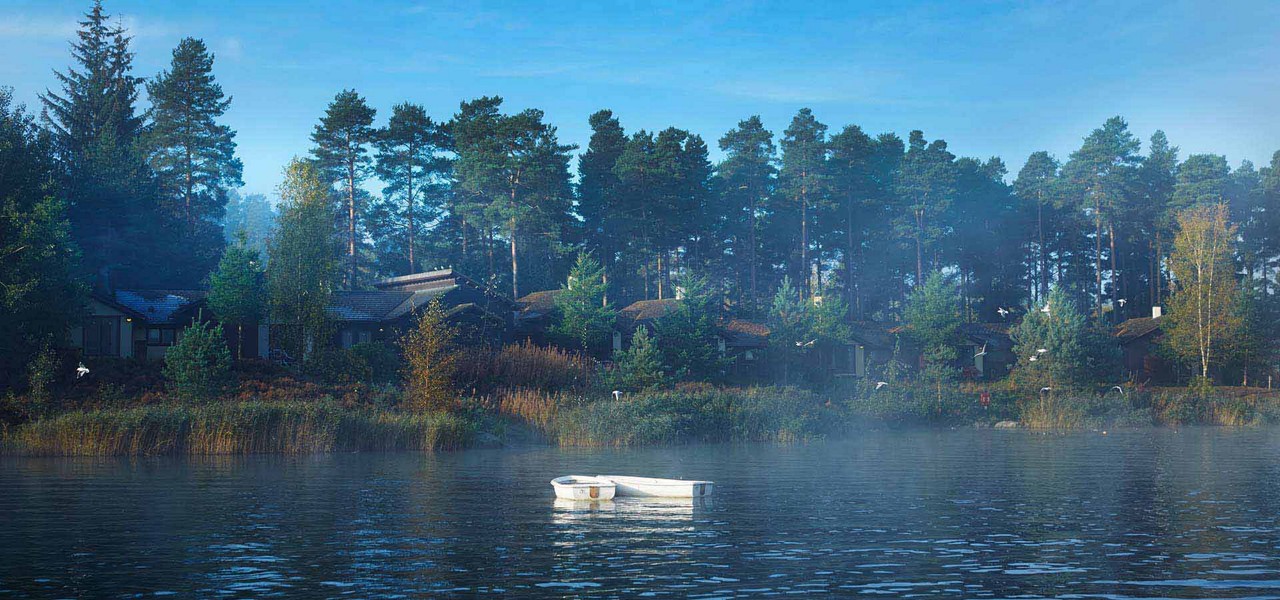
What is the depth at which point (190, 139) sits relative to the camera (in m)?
99.9

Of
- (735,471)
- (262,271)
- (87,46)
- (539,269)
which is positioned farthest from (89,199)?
(735,471)

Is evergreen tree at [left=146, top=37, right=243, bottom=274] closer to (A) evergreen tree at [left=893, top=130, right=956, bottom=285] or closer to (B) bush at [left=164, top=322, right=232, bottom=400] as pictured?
(B) bush at [left=164, top=322, right=232, bottom=400]

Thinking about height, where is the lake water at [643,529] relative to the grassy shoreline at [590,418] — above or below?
below

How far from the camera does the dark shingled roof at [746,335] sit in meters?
85.4

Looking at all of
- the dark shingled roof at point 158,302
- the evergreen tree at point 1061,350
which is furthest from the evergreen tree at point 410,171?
the evergreen tree at point 1061,350

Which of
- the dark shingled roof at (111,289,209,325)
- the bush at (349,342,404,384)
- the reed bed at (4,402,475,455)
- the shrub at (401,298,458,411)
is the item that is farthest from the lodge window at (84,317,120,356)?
the shrub at (401,298,458,411)

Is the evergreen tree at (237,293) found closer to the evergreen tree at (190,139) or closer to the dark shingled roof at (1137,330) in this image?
the evergreen tree at (190,139)

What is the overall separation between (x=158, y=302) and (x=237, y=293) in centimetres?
1136

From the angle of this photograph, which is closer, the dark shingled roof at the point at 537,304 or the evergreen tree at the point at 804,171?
the dark shingled roof at the point at 537,304

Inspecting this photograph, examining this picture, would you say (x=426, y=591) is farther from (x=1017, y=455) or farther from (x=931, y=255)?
(x=931, y=255)

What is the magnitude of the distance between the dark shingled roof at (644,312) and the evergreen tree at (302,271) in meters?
23.9

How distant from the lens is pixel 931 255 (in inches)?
4678

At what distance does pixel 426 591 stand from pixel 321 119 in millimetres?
83953

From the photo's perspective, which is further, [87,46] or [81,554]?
[87,46]
